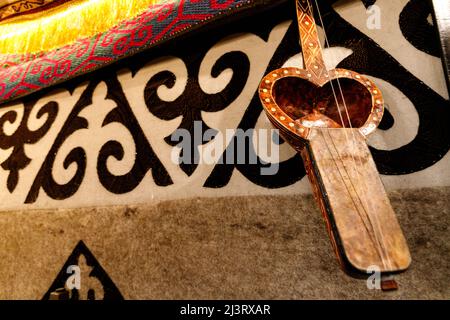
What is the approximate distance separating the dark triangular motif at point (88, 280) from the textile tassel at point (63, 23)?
80cm

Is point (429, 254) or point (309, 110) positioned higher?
point (309, 110)

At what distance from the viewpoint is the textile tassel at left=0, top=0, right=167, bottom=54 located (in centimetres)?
100

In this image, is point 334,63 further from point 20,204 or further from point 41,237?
point 20,204

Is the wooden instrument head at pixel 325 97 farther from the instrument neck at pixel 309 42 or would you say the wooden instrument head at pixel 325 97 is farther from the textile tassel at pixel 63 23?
the textile tassel at pixel 63 23

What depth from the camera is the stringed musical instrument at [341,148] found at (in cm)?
38

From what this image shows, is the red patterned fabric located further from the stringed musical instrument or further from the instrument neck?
the stringed musical instrument

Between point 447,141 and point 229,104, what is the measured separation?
20.7 inches

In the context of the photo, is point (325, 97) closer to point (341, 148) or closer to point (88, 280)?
point (341, 148)

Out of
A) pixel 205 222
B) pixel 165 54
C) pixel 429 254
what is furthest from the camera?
pixel 165 54

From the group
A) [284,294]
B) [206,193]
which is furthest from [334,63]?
[284,294]

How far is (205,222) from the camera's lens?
701 millimetres

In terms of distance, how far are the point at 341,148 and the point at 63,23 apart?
3.96 feet

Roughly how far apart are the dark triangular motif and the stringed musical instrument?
62cm

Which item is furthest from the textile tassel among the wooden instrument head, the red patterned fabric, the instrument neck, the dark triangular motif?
the dark triangular motif
